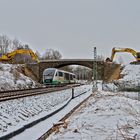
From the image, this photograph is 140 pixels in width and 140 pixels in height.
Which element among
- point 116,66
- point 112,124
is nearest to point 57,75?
point 116,66

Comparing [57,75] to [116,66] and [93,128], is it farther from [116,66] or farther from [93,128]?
[93,128]

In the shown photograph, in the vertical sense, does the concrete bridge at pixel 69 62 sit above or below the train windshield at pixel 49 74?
above

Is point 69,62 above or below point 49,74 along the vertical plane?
above

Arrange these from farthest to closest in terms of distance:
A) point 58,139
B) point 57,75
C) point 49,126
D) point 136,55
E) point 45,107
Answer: point 136,55 → point 57,75 → point 45,107 → point 49,126 → point 58,139

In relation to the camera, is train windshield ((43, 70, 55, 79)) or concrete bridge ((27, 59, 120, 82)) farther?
concrete bridge ((27, 59, 120, 82))

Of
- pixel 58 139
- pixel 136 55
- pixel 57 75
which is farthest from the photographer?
pixel 136 55

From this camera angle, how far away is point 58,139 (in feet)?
26.7

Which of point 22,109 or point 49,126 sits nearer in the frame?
point 49,126

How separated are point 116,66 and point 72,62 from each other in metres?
13.0

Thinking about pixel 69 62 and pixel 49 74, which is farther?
pixel 69 62

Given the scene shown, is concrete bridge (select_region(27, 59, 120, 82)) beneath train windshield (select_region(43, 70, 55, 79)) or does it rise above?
above

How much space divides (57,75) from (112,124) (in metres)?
43.1

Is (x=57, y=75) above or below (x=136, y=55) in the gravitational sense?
below

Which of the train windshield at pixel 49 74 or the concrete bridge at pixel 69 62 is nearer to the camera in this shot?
the train windshield at pixel 49 74
